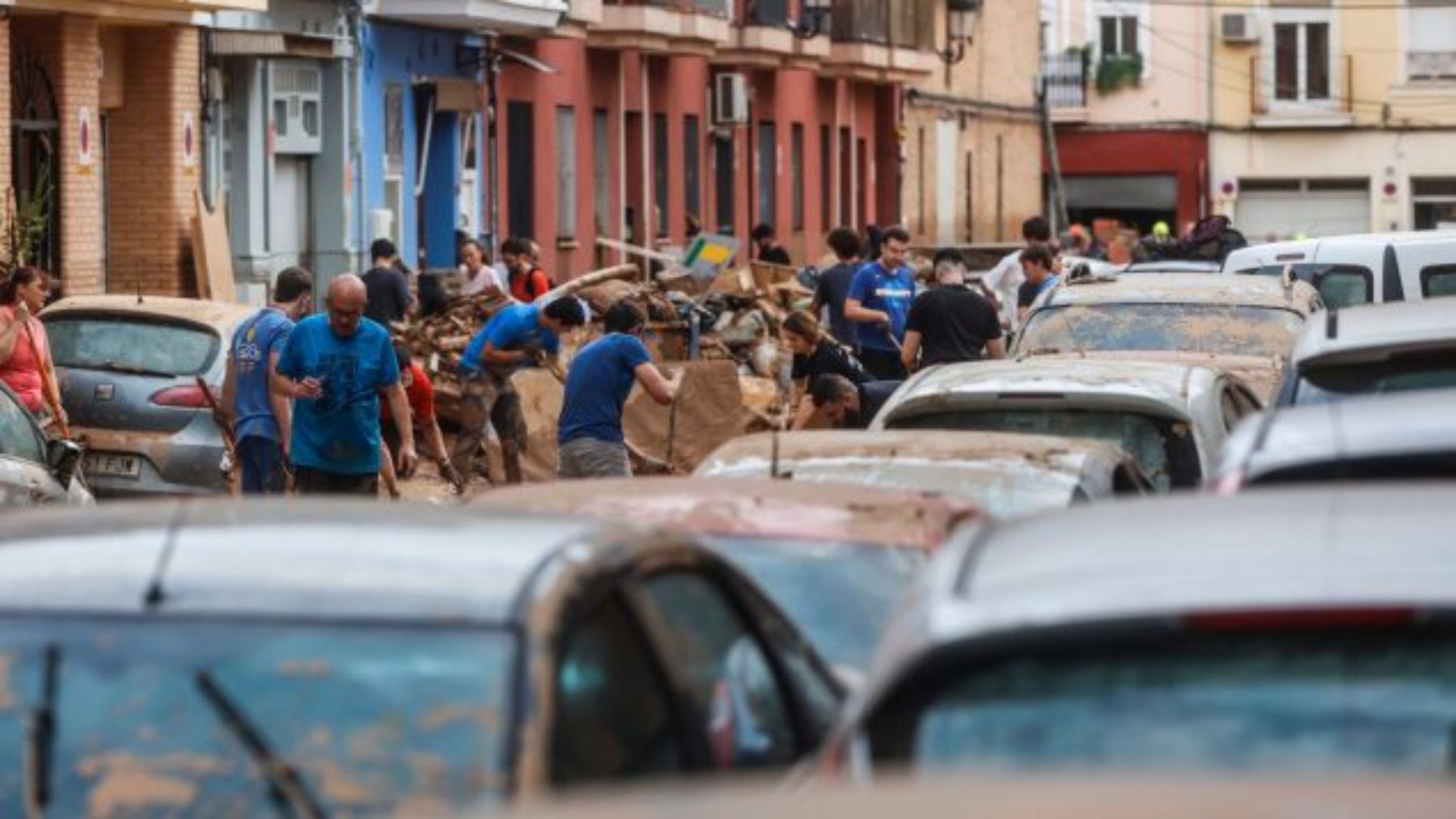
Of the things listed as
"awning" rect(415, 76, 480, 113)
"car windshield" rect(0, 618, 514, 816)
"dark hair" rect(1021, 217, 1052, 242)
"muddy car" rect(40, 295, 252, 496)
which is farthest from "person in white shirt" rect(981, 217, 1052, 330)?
"car windshield" rect(0, 618, 514, 816)

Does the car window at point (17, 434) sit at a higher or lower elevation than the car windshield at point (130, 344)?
lower

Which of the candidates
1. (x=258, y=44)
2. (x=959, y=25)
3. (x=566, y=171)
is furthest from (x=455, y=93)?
(x=959, y=25)

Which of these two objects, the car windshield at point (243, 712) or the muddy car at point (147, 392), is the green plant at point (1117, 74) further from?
the car windshield at point (243, 712)

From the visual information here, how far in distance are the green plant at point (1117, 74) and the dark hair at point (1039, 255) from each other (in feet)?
157

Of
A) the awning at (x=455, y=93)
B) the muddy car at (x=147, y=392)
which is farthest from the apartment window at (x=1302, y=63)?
the muddy car at (x=147, y=392)

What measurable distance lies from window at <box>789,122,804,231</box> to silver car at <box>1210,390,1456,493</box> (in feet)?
145

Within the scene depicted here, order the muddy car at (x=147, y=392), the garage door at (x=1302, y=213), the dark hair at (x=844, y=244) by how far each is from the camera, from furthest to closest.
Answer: the garage door at (x=1302, y=213) → the dark hair at (x=844, y=244) → the muddy car at (x=147, y=392)

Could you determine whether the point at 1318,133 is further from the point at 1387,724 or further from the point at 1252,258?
the point at 1387,724

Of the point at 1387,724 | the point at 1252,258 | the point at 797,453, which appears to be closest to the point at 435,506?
the point at 1387,724

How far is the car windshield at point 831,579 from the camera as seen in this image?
Result: 28.2 feet

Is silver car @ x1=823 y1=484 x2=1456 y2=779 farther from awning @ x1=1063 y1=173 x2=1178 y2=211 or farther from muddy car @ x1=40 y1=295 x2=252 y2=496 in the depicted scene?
awning @ x1=1063 y1=173 x2=1178 y2=211

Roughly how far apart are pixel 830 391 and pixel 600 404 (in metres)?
1.38

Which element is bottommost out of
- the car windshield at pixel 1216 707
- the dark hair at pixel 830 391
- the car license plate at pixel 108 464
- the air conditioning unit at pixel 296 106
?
the car license plate at pixel 108 464

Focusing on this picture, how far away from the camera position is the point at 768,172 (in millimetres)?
50625
